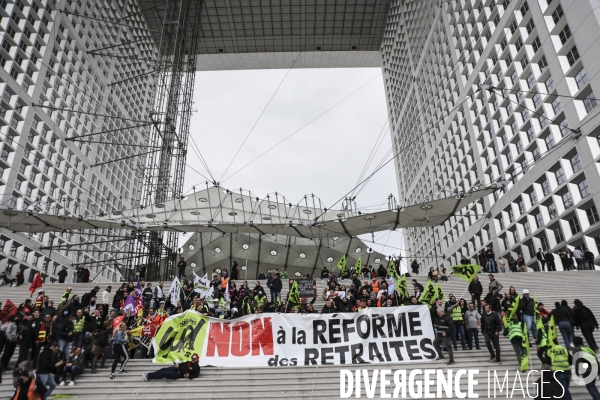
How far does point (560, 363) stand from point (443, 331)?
12.3 feet

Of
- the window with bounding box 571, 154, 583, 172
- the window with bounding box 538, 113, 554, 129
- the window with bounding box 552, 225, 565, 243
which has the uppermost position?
the window with bounding box 538, 113, 554, 129

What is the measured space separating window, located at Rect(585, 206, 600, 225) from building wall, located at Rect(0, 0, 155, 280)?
111ft

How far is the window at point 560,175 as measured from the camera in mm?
32719

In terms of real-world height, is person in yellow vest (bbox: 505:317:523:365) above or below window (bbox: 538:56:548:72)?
below

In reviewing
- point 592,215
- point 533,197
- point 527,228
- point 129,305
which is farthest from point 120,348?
point 527,228

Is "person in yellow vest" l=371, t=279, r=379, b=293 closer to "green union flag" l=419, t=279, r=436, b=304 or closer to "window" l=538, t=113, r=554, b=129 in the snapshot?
"green union flag" l=419, t=279, r=436, b=304

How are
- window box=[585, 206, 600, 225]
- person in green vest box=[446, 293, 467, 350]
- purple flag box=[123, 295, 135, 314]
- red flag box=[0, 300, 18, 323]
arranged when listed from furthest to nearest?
1. window box=[585, 206, 600, 225]
2. purple flag box=[123, 295, 135, 314]
3. red flag box=[0, 300, 18, 323]
4. person in green vest box=[446, 293, 467, 350]

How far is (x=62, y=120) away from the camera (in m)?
46.3

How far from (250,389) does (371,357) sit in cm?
367

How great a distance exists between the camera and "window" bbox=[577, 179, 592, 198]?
30.5 m

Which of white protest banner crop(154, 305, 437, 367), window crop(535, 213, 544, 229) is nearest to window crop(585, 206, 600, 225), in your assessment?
window crop(535, 213, 544, 229)

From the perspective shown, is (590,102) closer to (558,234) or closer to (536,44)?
(536,44)

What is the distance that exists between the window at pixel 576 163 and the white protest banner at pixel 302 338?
22.0 m

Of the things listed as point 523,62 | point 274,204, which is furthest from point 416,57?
point 274,204
